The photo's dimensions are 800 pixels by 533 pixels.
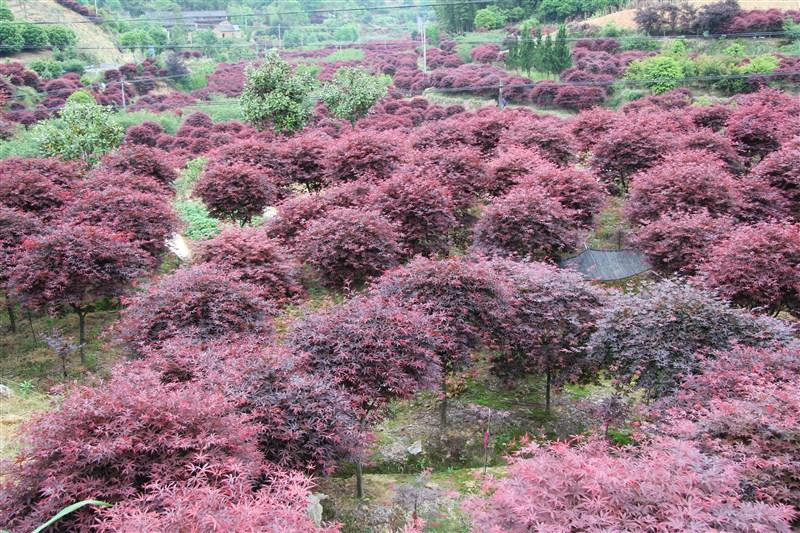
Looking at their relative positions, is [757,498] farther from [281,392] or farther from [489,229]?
[489,229]

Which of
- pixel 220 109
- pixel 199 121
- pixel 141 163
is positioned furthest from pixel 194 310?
pixel 220 109

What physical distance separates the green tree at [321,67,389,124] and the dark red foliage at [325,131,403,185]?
10209 mm

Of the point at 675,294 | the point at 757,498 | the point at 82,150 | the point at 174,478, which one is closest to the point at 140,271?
the point at 174,478

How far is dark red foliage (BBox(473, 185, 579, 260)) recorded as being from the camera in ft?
29.5

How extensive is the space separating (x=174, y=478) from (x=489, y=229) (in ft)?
21.5

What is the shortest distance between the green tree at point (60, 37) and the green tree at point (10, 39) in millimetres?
2987

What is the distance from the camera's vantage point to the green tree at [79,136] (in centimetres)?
1515

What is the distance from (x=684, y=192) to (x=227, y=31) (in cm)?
7927

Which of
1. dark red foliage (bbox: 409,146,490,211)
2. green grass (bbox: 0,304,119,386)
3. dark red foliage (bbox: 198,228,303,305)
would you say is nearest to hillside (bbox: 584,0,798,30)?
dark red foliage (bbox: 409,146,490,211)

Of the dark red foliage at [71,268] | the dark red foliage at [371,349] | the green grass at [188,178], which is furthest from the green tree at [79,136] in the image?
the dark red foliage at [371,349]

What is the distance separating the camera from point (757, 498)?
362cm

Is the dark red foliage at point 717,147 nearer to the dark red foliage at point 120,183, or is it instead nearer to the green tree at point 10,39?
the dark red foliage at point 120,183

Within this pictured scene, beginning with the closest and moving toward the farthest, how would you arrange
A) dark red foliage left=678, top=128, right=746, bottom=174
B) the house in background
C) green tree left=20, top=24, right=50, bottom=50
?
1. dark red foliage left=678, top=128, right=746, bottom=174
2. green tree left=20, top=24, right=50, bottom=50
3. the house in background

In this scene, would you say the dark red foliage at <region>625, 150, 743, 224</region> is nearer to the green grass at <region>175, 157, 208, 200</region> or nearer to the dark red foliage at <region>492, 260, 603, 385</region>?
the dark red foliage at <region>492, 260, 603, 385</region>
